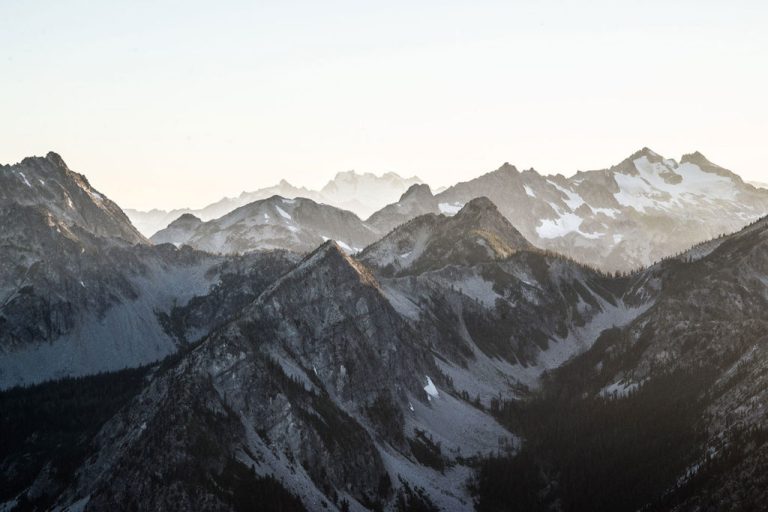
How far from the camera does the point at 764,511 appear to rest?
17988cm

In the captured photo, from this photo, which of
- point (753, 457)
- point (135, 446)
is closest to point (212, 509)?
point (135, 446)

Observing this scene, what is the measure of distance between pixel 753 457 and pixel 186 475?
117694 millimetres

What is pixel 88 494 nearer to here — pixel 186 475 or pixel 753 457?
pixel 186 475

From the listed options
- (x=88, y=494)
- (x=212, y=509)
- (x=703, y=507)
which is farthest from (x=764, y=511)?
(x=88, y=494)

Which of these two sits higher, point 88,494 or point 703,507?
point 88,494

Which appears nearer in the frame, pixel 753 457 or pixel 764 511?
pixel 764 511

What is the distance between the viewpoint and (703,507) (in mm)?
191000

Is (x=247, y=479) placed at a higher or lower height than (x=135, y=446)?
lower

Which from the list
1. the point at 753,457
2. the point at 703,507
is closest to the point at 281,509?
the point at 703,507

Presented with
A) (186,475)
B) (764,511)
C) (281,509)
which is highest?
(186,475)

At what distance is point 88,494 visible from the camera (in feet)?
635

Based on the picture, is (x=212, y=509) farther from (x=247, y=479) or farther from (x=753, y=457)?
(x=753, y=457)

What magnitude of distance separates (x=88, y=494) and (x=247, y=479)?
32.3 m

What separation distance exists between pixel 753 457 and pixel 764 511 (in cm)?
1974
